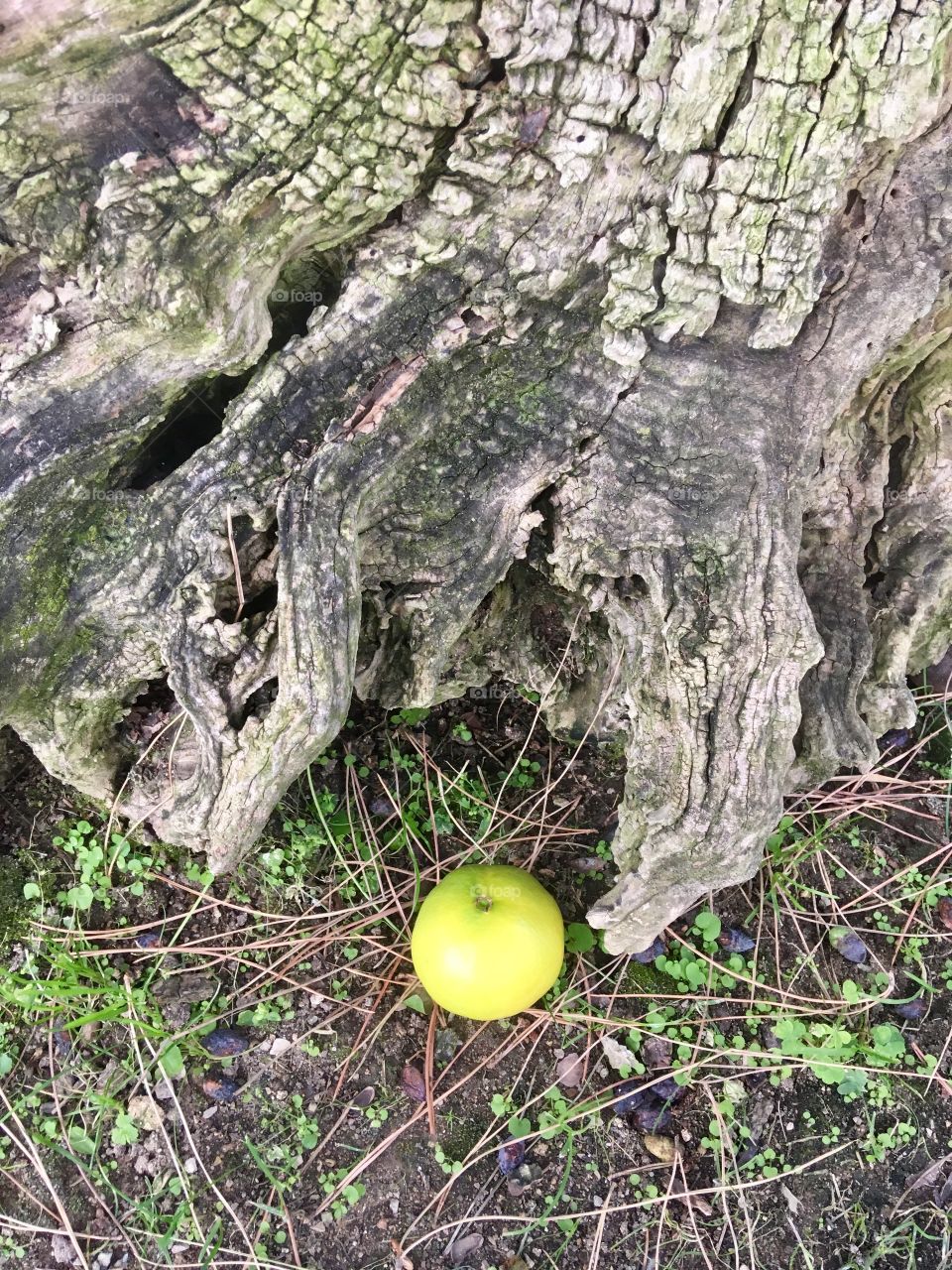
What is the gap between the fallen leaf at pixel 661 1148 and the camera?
2.58 meters

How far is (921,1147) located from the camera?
2.62 meters

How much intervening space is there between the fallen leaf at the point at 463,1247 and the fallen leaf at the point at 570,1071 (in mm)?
472

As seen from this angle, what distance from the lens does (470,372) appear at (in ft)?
6.60

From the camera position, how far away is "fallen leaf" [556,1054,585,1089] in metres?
2.66

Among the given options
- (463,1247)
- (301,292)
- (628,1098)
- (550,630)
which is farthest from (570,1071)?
(301,292)

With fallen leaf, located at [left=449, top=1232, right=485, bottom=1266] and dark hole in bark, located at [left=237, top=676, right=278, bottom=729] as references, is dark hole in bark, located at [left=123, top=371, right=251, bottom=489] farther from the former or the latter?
fallen leaf, located at [left=449, top=1232, right=485, bottom=1266]

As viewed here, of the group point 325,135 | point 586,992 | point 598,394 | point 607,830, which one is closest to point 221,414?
point 325,135

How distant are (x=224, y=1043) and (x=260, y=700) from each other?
1.21 meters

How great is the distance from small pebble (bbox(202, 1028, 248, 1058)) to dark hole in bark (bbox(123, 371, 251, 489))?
65.4 inches

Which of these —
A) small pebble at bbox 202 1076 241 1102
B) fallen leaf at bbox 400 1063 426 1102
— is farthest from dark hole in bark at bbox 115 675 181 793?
fallen leaf at bbox 400 1063 426 1102

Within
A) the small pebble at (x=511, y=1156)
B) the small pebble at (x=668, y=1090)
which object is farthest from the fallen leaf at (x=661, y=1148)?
the small pebble at (x=511, y=1156)

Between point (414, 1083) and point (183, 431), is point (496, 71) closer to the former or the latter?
point (183, 431)

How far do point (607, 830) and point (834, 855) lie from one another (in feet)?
2.63

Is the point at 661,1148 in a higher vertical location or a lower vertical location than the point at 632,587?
lower
